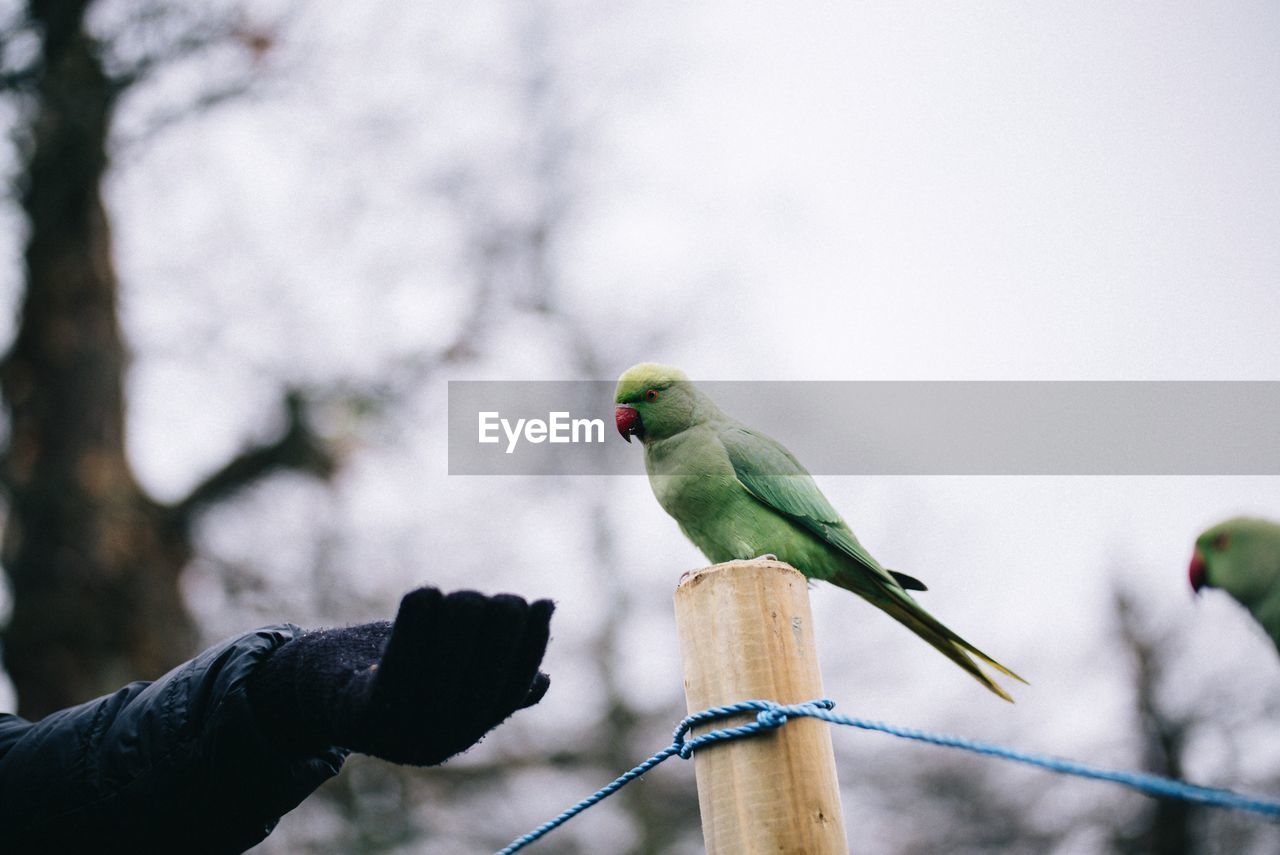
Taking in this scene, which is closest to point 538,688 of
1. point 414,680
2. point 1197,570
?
point 414,680

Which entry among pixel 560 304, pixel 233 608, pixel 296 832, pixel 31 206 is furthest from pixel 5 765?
pixel 560 304

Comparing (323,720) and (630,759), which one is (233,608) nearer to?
(630,759)

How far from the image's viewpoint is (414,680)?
1480 mm

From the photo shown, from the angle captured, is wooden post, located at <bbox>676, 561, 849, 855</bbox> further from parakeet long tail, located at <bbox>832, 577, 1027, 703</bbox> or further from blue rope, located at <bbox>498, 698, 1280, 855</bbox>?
parakeet long tail, located at <bbox>832, 577, 1027, 703</bbox>

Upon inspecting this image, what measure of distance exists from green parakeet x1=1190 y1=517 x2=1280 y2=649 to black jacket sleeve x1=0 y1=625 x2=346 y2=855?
1901 mm

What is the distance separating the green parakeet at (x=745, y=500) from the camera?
2.65 m

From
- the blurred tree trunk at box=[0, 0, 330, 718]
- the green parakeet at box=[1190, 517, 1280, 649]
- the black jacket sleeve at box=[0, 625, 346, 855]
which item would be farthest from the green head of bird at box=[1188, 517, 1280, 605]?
the blurred tree trunk at box=[0, 0, 330, 718]

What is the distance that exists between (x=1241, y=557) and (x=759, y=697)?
1.17 m

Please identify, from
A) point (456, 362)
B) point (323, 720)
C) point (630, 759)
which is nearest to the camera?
point (323, 720)

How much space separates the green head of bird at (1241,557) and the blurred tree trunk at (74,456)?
20.0 feet

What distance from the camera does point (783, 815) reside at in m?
1.63

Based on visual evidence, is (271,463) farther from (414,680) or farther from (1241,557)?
(1241,557)

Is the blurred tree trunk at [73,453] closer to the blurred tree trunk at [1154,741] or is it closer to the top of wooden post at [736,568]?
the top of wooden post at [736,568]

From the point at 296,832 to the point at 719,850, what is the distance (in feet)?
26.3
